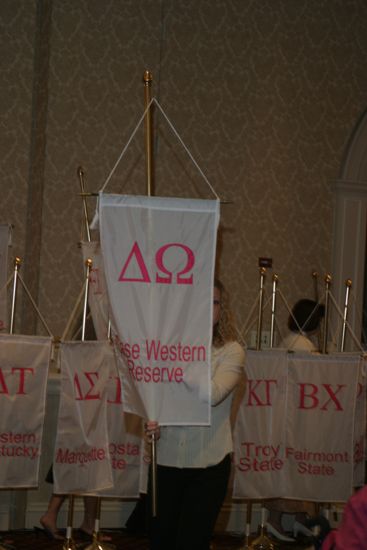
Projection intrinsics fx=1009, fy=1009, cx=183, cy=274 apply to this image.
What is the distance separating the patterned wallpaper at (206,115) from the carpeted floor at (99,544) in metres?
1.37

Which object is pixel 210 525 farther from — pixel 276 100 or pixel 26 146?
pixel 276 100

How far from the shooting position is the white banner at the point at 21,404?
4.89 meters

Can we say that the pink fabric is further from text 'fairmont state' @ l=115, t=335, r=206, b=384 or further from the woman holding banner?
the woman holding banner

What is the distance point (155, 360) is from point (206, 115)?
3.78 metres

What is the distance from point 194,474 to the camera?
3.72 metres

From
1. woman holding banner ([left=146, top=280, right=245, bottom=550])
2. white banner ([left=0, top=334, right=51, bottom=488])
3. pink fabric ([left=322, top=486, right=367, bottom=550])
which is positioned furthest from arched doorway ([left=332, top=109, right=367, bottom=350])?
pink fabric ([left=322, top=486, right=367, bottom=550])

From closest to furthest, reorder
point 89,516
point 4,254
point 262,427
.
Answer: point 262,427
point 89,516
point 4,254

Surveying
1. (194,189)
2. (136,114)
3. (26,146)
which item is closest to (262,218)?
(194,189)

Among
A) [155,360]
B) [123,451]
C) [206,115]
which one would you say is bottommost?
[123,451]

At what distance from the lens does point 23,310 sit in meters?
6.49

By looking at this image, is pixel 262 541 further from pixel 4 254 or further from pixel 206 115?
pixel 206 115

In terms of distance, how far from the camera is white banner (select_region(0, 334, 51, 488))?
4.89 m

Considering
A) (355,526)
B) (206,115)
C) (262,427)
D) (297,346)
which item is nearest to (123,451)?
(262,427)

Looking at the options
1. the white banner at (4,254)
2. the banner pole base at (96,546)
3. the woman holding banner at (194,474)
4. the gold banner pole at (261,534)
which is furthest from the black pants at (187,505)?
the white banner at (4,254)
